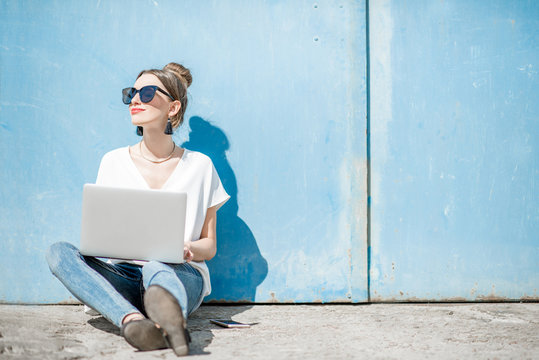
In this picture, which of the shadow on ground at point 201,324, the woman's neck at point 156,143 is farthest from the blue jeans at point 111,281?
the woman's neck at point 156,143

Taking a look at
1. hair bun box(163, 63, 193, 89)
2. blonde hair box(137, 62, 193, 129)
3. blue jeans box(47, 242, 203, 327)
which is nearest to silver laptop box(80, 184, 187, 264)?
blue jeans box(47, 242, 203, 327)

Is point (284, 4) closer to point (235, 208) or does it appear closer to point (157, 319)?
point (235, 208)

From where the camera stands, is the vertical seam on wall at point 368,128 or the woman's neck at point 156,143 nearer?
the woman's neck at point 156,143

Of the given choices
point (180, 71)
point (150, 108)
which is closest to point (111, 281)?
point (150, 108)

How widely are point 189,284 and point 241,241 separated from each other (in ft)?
2.07

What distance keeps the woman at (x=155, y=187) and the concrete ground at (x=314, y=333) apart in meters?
0.18

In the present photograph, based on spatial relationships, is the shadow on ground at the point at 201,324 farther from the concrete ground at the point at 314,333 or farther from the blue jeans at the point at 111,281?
the blue jeans at the point at 111,281

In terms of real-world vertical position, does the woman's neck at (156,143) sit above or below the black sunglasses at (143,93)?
below

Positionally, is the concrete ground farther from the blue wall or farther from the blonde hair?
the blonde hair

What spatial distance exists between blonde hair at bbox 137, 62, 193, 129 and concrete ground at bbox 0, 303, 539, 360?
1030 millimetres

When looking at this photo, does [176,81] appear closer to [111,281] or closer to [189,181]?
[189,181]

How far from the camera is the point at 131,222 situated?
2.00m

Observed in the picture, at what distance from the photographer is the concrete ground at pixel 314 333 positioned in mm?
1851

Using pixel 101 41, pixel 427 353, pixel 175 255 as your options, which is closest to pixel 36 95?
pixel 101 41
